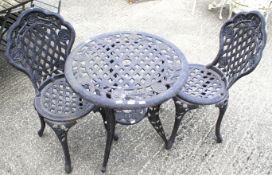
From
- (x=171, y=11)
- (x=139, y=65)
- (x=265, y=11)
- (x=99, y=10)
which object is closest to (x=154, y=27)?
(x=171, y=11)

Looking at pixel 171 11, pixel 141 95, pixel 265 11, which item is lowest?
pixel 171 11

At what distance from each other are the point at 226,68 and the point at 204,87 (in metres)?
0.26

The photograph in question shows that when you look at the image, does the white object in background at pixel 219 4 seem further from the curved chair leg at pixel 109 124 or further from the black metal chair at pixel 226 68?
the curved chair leg at pixel 109 124

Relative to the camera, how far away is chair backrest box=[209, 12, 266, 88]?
2.14 m

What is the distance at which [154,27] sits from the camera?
4.12 metres

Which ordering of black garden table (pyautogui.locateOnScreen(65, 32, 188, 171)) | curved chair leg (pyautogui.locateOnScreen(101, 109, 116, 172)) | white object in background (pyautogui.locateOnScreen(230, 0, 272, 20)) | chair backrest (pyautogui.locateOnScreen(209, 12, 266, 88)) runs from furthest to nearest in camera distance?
white object in background (pyautogui.locateOnScreen(230, 0, 272, 20)), chair backrest (pyautogui.locateOnScreen(209, 12, 266, 88)), curved chair leg (pyautogui.locateOnScreen(101, 109, 116, 172)), black garden table (pyautogui.locateOnScreen(65, 32, 188, 171))

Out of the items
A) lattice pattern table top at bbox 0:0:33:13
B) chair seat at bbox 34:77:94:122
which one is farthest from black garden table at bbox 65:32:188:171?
lattice pattern table top at bbox 0:0:33:13

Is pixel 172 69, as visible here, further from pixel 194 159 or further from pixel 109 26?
pixel 109 26

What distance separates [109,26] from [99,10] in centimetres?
54

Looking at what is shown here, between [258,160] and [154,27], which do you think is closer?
[258,160]

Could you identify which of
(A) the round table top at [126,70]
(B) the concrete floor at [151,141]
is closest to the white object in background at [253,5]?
(B) the concrete floor at [151,141]

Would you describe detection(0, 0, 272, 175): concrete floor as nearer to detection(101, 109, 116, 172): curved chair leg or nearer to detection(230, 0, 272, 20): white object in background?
detection(101, 109, 116, 172): curved chair leg

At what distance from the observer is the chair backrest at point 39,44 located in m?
2.01

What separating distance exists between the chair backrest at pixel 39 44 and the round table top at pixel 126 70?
224 millimetres
